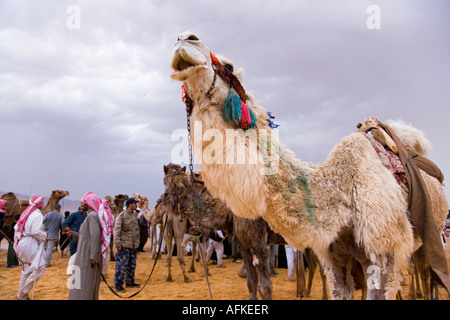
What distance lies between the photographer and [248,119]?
2.75 m

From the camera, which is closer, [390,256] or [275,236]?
[390,256]

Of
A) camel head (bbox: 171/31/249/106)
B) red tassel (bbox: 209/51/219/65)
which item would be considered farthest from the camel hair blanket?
red tassel (bbox: 209/51/219/65)

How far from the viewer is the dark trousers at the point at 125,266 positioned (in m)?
8.45

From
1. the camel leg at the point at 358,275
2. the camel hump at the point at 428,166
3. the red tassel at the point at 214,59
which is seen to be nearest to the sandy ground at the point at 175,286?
the camel leg at the point at 358,275

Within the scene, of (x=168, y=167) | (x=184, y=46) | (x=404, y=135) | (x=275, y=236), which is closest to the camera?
(x=184, y=46)

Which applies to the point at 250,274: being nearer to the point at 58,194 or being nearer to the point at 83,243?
the point at 83,243

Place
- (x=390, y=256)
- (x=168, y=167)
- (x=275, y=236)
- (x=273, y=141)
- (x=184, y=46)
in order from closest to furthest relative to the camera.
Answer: (x=184, y=46)
(x=390, y=256)
(x=273, y=141)
(x=275, y=236)
(x=168, y=167)

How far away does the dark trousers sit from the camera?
8453mm

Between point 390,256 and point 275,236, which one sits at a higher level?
point 390,256

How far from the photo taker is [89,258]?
15.4 feet

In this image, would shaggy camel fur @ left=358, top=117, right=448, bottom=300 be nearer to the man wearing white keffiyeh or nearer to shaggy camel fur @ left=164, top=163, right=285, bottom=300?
shaggy camel fur @ left=164, top=163, right=285, bottom=300
